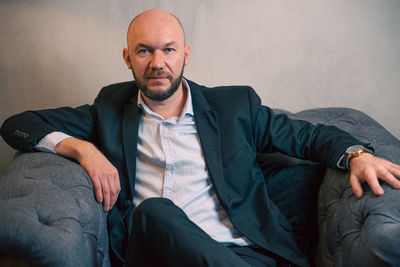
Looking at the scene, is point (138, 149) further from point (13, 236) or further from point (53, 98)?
point (53, 98)

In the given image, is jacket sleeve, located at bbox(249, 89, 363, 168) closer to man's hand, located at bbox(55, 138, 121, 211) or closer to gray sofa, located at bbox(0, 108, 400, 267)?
gray sofa, located at bbox(0, 108, 400, 267)

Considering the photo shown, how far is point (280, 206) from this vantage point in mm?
1770

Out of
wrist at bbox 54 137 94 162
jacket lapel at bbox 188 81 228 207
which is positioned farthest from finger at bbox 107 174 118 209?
jacket lapel at bbox 188 81 228 207

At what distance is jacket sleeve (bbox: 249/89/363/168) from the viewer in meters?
1.66

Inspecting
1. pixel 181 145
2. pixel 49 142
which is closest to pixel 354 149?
pixel 181 145

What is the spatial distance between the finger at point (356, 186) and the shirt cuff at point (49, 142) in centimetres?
111

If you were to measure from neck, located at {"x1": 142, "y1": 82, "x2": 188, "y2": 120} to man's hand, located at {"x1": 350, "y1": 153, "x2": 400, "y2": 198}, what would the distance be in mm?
762

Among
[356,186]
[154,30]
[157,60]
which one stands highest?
[154,30]

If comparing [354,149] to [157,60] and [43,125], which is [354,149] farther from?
[43,125]

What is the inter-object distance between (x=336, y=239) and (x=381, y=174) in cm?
30

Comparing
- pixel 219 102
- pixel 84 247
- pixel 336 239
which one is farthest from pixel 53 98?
pixel 336 239

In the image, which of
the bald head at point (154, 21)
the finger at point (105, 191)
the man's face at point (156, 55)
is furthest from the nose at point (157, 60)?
the finger at point (105, 191)

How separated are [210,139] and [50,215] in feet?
2.31

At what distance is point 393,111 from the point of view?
2.35 meters
